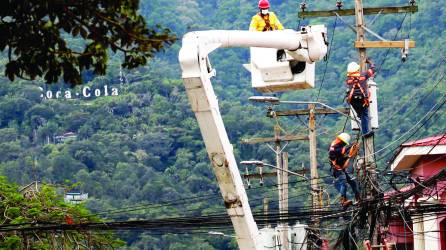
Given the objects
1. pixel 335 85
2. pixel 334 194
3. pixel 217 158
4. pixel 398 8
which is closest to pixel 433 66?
pixel 334 194

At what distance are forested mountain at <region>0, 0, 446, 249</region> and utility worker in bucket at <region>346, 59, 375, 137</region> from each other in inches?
1323

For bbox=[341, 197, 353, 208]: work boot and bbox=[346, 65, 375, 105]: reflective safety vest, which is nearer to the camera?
bbox=[341, 197, 353, 208]: work boot

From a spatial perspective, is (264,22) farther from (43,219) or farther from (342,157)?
(342,157)

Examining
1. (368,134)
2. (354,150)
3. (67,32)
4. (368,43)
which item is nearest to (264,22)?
(368,134)

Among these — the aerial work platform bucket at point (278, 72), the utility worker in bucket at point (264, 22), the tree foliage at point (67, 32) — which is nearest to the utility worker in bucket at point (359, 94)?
the utility worker in bucket at point (264, 22)

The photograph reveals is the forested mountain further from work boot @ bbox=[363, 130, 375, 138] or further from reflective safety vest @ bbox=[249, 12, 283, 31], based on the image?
reflective safety vest @ bbox=[249, 12, 283, 31]

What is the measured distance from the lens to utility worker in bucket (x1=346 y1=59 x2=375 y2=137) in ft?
110

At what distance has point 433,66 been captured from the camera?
8094 cm

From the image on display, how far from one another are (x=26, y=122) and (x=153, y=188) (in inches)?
1034

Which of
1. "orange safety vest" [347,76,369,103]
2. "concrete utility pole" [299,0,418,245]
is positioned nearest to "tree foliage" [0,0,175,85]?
"concrete utility pole" [299,0,418,245]

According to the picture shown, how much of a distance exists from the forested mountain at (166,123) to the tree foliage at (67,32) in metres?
52.6

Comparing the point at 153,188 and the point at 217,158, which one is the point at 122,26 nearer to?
the point at 217,158

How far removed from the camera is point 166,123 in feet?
374

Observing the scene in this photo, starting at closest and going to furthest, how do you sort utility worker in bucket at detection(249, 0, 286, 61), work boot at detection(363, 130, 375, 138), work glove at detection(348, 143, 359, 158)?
utility worker in bucket at detection(249, 0, 286, 61)
work boot at detection(363, 130, 375, 138)
work glove at detection(348, 143, 359, 158)
